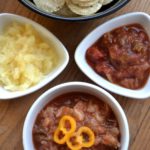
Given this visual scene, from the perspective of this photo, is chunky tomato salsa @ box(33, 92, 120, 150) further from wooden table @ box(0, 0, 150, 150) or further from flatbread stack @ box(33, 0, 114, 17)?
flatbread stack @ box(33, 0, 114, 17)

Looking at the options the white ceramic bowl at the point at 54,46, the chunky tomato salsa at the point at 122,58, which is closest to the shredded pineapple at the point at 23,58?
the white ceramic bowl at the point at 54,46

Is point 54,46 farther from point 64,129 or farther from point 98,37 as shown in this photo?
point 64,129

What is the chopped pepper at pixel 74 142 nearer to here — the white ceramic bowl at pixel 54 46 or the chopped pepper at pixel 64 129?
the chopped pepper at pixel 64 129

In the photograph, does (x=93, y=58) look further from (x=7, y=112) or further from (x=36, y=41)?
(x=7, y=112)

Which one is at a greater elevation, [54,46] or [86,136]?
[54,46]

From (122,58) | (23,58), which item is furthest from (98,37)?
(23,58)

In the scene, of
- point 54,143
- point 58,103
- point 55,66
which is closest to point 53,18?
point 55,66

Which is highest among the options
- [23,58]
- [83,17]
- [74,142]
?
[83,17]
